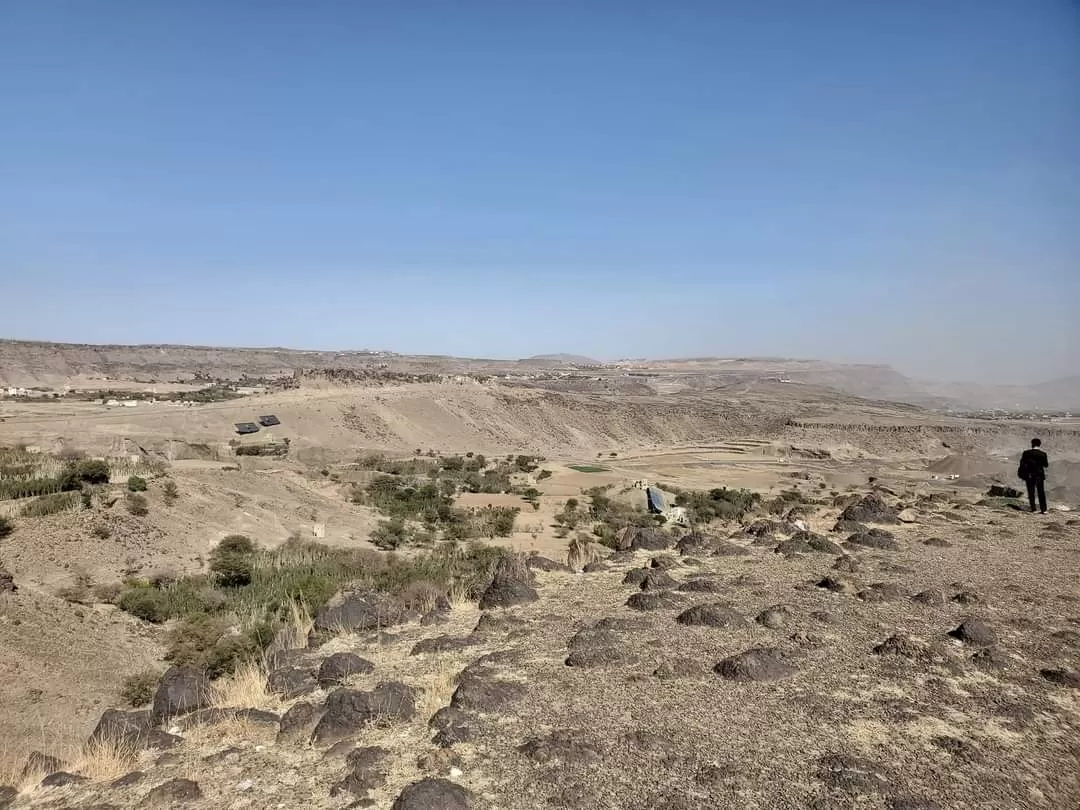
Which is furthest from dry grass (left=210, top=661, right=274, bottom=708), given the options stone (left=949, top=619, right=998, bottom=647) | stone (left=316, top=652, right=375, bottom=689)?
stone (left=949, top=619, right=998, bottom=647)

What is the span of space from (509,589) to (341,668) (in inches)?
146

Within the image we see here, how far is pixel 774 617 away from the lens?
32.5 feet

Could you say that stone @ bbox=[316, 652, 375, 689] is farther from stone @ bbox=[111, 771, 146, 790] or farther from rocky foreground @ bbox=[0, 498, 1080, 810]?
stone @ bbox=[111, 771, 146, 790]

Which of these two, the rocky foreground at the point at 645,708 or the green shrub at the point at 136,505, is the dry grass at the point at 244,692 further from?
the green shrub at the point at 136,505

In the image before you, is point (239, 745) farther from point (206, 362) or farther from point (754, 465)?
point (206, 362)

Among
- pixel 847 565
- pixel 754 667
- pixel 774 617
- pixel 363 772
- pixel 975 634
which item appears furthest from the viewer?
pixel 847 565

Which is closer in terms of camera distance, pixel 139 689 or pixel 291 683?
pixel 291 683

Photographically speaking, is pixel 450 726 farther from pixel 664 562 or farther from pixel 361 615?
pixel 664 562

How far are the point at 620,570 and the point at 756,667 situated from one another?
19.0 ft

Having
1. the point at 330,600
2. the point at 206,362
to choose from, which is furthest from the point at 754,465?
the point at 206,362

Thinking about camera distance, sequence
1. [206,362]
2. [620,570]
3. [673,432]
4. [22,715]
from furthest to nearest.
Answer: [206,362] < [673,432] < [620,570] < [22,715]

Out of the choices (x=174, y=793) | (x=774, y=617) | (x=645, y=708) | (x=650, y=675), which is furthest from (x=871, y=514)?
(x=174, y=793)

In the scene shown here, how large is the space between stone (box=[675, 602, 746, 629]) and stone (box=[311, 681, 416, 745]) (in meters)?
4.37

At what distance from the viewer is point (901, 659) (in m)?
8.34
